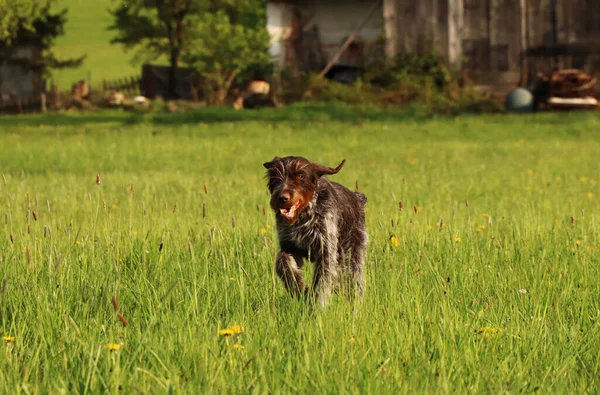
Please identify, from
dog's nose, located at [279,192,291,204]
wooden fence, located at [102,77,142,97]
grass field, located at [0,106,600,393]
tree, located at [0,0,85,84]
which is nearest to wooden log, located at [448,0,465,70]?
wooden fence, located at [102,77,142,97]

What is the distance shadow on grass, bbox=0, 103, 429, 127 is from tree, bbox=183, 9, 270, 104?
576cm

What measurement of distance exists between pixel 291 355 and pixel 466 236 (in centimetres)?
362

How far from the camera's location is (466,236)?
7.40m

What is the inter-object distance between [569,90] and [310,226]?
27.4m

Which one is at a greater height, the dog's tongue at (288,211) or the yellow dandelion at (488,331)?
the dog's tongue at (288,211)

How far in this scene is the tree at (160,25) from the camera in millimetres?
43094

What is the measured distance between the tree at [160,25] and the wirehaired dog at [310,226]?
126 ft

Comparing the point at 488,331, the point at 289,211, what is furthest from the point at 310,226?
the point at 488,331

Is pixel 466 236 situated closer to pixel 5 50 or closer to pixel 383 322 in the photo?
pixel 383 322

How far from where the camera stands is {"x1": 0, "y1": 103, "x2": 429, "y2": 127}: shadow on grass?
29.6 meters

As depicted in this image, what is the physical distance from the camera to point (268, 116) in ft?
98.5

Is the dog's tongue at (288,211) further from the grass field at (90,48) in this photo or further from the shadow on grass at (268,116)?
the grass field at (90,48)

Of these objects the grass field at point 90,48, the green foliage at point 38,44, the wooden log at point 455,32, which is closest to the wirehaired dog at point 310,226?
the wooden log at point 455,32

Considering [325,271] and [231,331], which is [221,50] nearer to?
[325,271]
